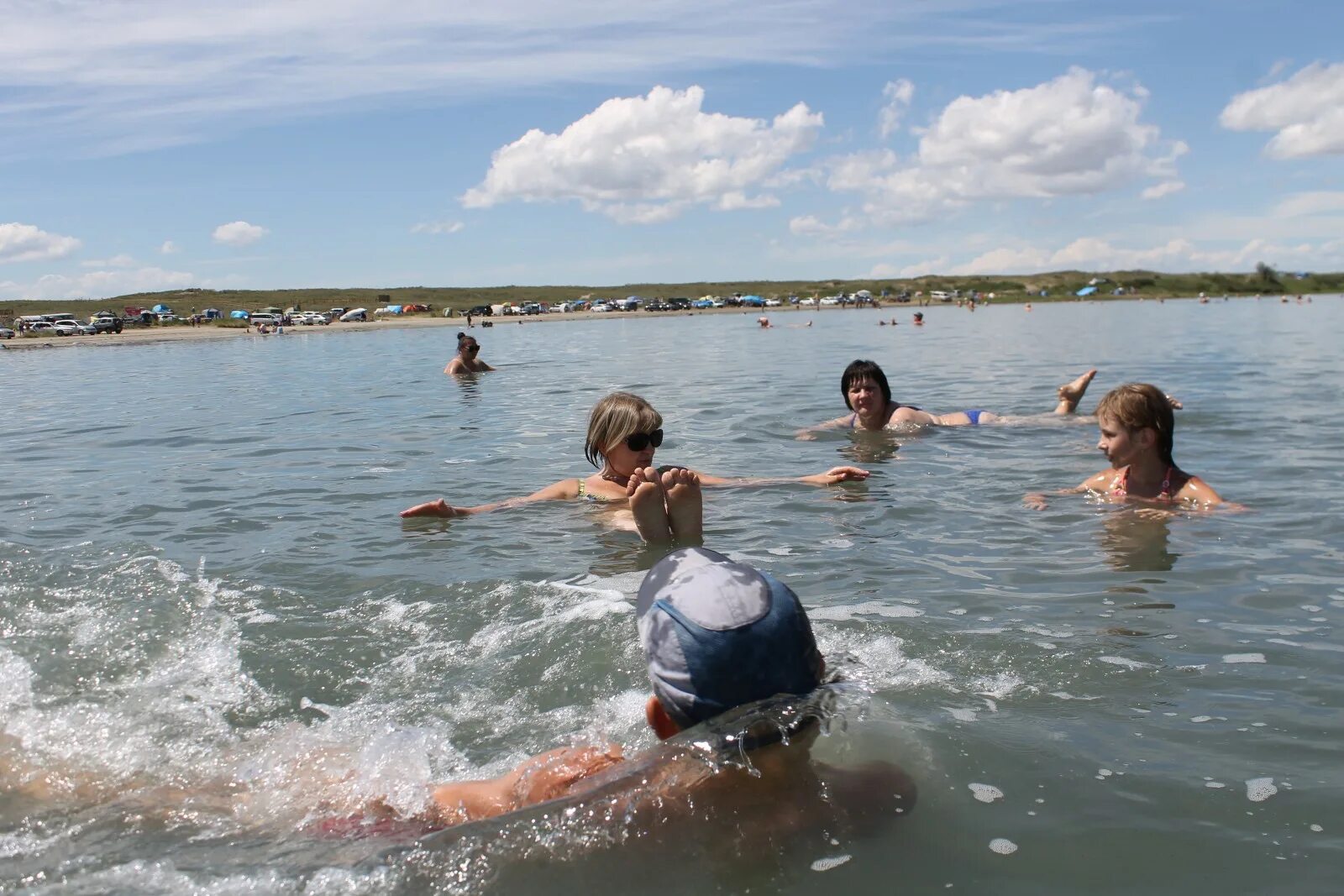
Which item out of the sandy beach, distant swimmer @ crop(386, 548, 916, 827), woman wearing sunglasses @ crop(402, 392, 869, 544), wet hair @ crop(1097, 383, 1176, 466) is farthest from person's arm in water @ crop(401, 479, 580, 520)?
the sandy beach

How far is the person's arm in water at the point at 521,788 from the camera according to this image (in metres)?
2.97

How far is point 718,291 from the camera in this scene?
17175 centimetres

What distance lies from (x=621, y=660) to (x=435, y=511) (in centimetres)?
314

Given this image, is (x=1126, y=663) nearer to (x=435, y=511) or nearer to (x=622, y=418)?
(x=622, y=418)

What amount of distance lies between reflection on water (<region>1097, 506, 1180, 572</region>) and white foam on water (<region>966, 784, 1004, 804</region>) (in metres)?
2.94

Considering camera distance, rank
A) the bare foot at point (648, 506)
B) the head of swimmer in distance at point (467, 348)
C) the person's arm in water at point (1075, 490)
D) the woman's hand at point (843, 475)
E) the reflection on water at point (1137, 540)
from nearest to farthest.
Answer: the reflection on water at point (1137, 540) < the bare foot at point (648, 506) < the person's arm in water at point (1075, 490) < the woman's hand at point (843, 475) < the head of swimmer in distance at point (467, 348)

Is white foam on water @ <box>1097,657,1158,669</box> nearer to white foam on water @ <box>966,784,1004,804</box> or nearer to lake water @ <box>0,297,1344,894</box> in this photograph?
lake water @ <box>0,297,1344,894</box>

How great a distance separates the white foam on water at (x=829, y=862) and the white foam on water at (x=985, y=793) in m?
0.57

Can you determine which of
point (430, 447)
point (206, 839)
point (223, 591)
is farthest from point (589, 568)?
Result: point (430, 447)

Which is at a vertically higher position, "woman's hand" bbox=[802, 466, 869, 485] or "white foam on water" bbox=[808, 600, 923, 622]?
"woman's hand" bbox=[802, 466, 869, 485]

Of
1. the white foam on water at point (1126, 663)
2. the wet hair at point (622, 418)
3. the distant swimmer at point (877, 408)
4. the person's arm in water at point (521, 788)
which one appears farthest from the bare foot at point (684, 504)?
the distant swimmer at point (877, 408)

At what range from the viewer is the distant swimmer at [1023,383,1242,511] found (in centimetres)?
700

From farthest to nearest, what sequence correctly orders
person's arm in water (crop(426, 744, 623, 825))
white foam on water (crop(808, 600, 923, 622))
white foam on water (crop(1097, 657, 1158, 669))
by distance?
white foam on water (crop(808, 600, 923, 622))
white foam on water (crop(1097, 657, 1158, 669))
person's arm in water (crop(426, 744, 623, 825))

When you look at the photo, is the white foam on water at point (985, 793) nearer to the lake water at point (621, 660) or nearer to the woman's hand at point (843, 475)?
the lake water at point (621, 660)
